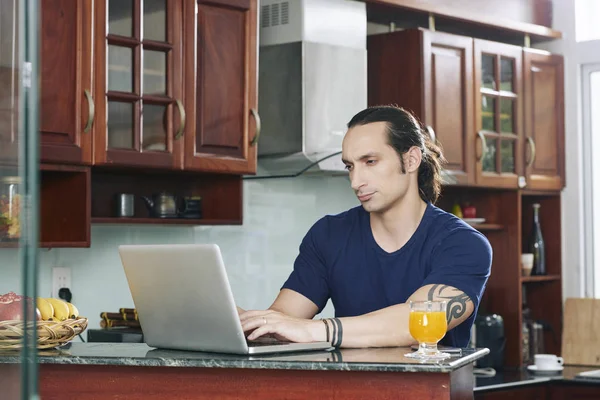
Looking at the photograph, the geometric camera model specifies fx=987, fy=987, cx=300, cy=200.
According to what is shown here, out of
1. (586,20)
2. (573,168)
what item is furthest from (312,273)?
(586,20)

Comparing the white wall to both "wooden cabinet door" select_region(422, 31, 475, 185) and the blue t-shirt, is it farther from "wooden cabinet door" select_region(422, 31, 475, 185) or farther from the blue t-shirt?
the blue t-shirt

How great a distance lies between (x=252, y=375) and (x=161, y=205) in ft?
5.18

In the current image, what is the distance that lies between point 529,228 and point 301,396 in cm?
323

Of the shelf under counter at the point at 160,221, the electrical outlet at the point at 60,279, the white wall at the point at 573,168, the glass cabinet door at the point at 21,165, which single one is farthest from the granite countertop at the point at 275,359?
the white wall at the point at 573,168

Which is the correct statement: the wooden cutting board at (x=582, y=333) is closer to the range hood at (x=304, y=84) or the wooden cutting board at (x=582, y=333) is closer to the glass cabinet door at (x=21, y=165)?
the range hood at (x=304, y=84)

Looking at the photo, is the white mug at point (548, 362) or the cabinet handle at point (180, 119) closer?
the cabinet handle at point (180, 119)

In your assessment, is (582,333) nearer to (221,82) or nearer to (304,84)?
(304,84)

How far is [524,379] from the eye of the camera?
4.10 meters

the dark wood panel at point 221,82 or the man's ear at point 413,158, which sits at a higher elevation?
the dark wood panel at point 221,82

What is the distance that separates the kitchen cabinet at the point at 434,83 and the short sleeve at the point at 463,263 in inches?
63.8

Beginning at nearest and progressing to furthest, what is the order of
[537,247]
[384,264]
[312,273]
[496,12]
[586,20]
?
[384,264]
[312,273]
[496,12]
[537,247]
[586,20]

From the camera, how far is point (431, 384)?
5.95ft

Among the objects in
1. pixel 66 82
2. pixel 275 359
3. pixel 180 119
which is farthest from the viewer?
pixel 180 119

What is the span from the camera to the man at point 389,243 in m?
2.36
